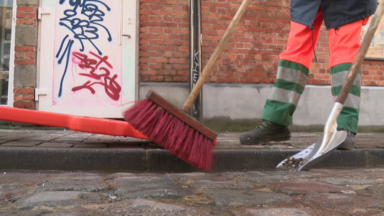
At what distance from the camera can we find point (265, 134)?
10.1ft

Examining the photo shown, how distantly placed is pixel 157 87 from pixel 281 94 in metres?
2.98

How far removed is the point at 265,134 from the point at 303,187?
1.07m

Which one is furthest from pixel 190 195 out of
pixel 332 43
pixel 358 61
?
pixel 332 43

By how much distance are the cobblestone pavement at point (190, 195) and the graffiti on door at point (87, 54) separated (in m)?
3.44

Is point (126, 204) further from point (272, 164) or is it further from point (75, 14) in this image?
point (75, 14)

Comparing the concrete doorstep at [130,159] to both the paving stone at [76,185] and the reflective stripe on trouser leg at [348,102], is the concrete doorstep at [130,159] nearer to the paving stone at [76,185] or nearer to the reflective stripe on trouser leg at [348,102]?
the reflective stripe on trouser leg at [348,102]

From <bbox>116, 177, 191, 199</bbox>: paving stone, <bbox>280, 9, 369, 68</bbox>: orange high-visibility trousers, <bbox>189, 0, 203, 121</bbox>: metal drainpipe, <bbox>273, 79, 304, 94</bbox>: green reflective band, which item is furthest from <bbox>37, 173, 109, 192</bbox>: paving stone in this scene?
<bbox>189, 0, 203, 121</bbox>: metal drainpipe

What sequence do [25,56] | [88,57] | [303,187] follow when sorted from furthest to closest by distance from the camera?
[88,57] → [25,56] → [303,187]

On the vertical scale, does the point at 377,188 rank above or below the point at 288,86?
below

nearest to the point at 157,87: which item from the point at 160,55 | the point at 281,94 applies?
the point at 160,55

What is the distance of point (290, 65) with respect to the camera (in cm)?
306

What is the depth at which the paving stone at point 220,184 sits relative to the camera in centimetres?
201

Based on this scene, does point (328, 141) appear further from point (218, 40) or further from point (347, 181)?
point (218, 40)

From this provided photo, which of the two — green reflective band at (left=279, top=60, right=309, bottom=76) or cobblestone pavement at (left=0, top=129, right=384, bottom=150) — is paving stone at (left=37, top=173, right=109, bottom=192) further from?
green reflective band at (left=279, top=60, right=309, bottom=76)
